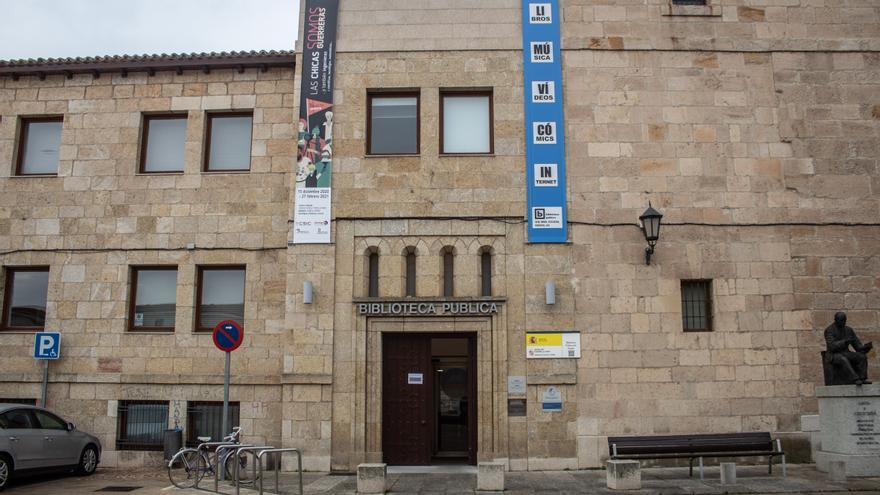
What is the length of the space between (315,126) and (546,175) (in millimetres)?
4862

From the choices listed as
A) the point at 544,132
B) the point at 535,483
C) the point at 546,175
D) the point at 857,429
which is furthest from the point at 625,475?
the point at 544,132

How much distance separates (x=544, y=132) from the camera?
1521 centimetres

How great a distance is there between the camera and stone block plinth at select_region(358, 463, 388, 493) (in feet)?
39.0

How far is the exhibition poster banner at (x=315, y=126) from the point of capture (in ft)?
49.4

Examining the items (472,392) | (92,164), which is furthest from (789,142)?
(92,164)

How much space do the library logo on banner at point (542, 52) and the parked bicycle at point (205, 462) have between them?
31.1ft

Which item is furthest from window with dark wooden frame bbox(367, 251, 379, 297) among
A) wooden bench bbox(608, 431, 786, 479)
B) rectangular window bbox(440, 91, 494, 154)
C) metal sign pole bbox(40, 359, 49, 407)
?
metal sign pole bbox(40, 359, 49, 407)

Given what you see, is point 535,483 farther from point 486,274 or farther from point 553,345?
point 486,274

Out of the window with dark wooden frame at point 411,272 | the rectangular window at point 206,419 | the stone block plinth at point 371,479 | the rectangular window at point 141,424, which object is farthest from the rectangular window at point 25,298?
the stone block plinth at point 371,479

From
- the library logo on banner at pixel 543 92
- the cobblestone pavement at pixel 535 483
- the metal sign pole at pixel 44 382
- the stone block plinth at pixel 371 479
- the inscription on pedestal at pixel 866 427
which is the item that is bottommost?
the cobblestone pavement at pixel 535 483

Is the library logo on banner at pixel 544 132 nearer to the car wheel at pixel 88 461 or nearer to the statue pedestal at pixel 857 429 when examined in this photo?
the statue pedestal at pixel 857 429

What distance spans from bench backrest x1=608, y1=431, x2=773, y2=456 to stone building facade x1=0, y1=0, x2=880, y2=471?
3.03 ft

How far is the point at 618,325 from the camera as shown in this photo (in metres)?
14.6

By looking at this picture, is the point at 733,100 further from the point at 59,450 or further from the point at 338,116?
the point at 59,450
